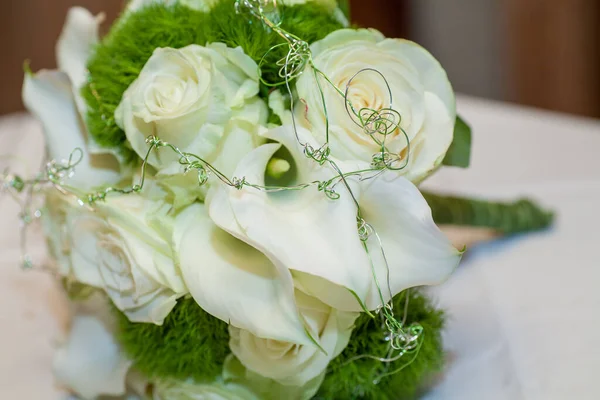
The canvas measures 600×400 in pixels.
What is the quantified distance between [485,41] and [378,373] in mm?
1218

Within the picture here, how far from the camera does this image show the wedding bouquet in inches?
15.4

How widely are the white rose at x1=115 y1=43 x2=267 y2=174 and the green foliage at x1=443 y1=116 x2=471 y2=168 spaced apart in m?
0.15

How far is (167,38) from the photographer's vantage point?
0.47m

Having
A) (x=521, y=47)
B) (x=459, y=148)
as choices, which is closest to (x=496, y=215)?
(x=459, y=148)

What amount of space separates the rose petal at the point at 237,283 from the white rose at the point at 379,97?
88mm

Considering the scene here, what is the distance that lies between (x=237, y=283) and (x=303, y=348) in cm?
6

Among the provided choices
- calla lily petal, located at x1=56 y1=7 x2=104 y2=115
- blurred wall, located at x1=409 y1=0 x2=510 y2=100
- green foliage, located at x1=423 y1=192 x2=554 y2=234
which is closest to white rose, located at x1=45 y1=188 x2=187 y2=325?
calla lily petal, located at x1=56 y1=7 x2=104 y2=115

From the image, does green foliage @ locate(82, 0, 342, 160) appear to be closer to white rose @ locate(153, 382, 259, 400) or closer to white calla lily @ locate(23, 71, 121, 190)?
white calla lily @ locate(23, 71, 121, 190)

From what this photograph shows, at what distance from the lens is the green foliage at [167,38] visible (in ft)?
1.49

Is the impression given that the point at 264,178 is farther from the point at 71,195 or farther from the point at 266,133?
the point at 71,195

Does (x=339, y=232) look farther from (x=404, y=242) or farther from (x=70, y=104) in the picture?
(x=70, y=104)

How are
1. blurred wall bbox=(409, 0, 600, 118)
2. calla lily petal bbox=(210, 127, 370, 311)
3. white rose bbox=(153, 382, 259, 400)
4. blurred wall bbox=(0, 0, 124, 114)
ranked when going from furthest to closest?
1. blurred wall bbox=(0, 0, 124, 114)
2. blurred wall bbox=(409, 0, 600, 118)
3. white rose bbox=(153, 382, 259, 400)
4. calla lily petal bbox=(210, 127, 370, 311)

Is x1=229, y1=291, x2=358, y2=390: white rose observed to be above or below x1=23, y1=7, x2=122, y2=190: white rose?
below

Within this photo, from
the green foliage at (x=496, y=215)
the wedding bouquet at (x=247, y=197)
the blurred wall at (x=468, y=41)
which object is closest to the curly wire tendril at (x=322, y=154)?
the wedding bouquet at (x=247, y=197)
